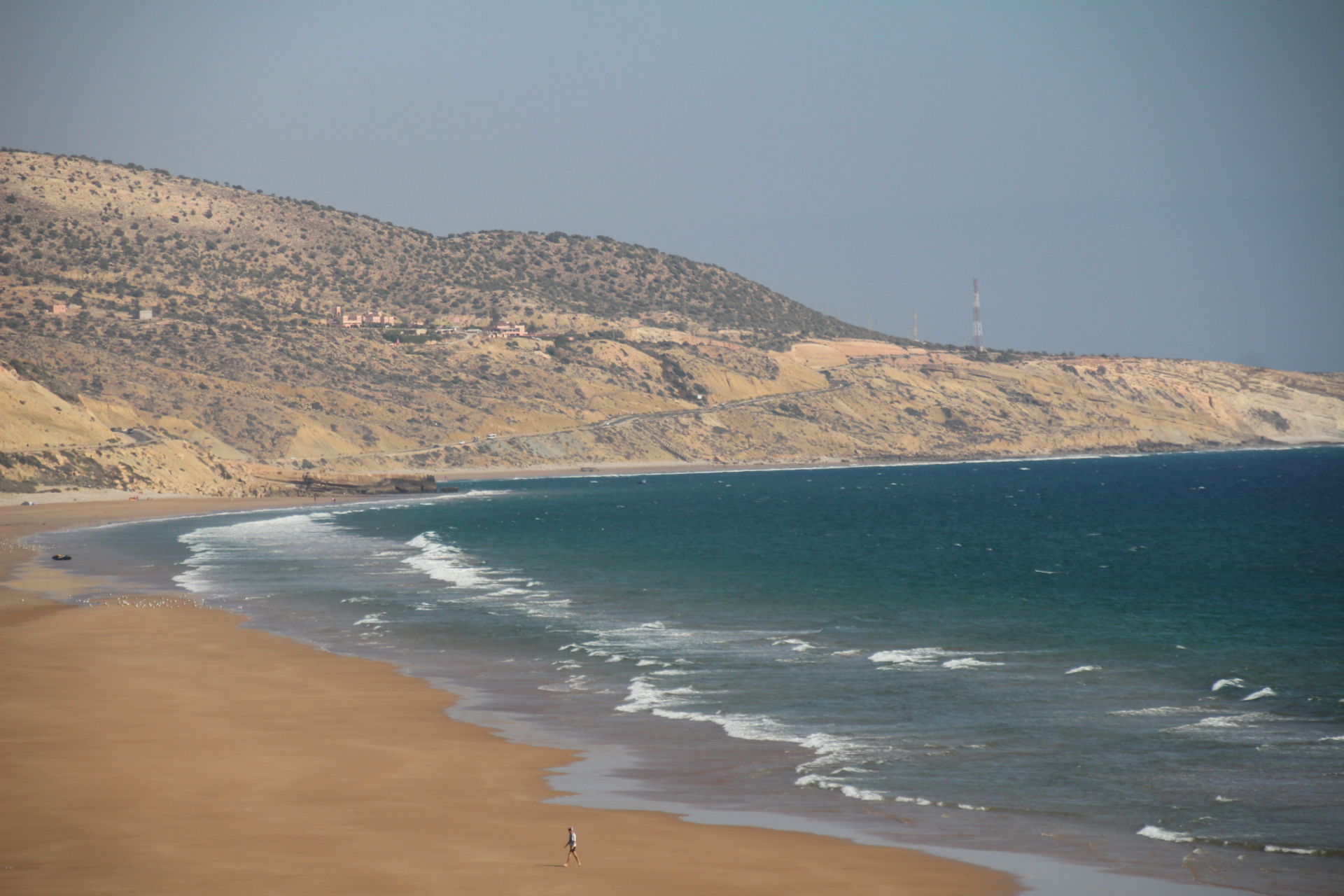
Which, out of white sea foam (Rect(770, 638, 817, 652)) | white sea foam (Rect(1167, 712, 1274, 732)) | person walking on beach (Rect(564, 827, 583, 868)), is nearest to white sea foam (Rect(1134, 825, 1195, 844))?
white sea foam (Rect(1167, 712, 1274, 732))

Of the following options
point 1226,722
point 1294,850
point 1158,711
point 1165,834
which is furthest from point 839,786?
point 1226,722

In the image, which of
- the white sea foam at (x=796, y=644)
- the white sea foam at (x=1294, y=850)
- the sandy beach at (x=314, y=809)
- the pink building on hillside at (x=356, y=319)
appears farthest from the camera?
the pink building on hillside at (x=356, y=319)

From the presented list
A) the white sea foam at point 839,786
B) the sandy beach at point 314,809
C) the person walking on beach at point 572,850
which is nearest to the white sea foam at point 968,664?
the white sea foam at point 839,786

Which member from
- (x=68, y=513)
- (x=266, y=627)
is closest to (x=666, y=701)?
(x=266, y=627)

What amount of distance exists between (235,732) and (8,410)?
85972 mm

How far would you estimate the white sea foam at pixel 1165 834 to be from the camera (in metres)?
16.5

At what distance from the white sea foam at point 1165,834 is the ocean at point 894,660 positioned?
5cm

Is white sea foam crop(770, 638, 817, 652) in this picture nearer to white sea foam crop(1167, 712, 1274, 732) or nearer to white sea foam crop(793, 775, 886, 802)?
white sea foam crop(1167, 712, 1274, 732)

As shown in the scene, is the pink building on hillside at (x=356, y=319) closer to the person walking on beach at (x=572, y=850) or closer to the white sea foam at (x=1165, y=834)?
the person walking on beach at (x=572, y=850)

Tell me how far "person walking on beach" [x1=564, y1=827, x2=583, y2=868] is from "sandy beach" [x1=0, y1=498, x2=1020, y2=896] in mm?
135

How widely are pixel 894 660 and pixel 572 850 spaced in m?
16.2

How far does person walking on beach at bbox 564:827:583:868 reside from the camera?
15.2m

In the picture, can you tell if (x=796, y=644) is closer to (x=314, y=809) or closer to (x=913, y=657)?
(x=913, y=657)

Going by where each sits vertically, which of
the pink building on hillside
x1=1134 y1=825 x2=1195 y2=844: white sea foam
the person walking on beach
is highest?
the pink building on hillside
